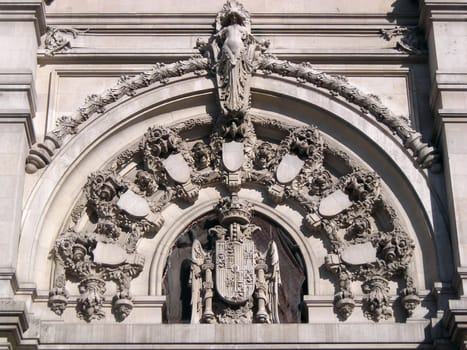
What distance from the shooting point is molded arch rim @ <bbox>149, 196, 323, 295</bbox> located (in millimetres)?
21406

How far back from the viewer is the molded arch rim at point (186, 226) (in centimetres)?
2141

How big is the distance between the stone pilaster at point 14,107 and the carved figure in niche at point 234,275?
3116 mm

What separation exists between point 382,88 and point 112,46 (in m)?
4.91

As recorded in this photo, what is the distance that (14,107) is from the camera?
21.5m

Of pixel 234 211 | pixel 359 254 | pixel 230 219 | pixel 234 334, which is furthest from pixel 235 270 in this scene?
pixel 359 254

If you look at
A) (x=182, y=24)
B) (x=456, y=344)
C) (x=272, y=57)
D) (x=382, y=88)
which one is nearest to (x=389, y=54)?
(x=382, y=88)

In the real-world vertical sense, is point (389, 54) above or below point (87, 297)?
above

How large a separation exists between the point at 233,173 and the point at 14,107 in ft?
12.9

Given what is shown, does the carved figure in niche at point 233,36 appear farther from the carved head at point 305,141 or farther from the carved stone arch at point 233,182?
the carved head at point 305,141

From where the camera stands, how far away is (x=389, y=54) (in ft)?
75.2

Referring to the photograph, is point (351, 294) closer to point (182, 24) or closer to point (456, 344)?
point (456, 344)

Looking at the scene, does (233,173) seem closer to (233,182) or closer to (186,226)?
(233,182)

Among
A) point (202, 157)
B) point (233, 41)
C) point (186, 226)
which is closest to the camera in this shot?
point (186, 226)

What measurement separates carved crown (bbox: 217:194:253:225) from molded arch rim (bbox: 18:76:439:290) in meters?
1.79
